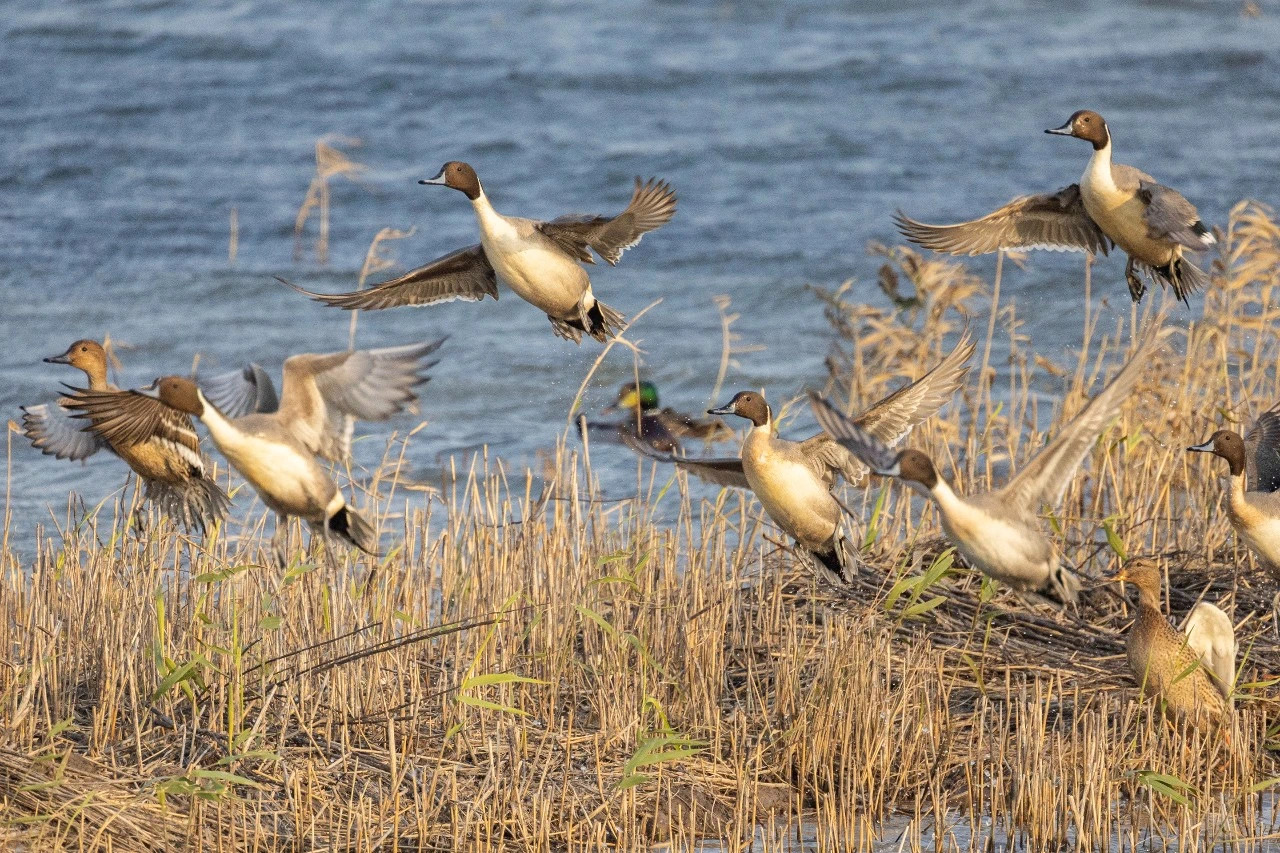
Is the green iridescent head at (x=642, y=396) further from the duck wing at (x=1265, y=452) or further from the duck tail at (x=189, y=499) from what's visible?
the duck wing at (x=1265, y=452)

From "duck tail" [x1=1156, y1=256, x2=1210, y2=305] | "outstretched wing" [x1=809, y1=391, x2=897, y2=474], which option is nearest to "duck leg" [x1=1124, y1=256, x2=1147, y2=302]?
"duck tail" [x1=1156, y1=256, x2=1210, y2=305]

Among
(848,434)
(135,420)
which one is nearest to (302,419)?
(135,420)

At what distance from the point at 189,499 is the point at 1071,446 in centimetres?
302

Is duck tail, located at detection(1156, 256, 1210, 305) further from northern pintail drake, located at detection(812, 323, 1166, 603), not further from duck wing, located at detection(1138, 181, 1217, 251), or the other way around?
northern pintail drake, located at detection(812, 323, 1166, 603)

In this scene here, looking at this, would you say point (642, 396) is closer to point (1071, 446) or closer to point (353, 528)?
point (353, 528)

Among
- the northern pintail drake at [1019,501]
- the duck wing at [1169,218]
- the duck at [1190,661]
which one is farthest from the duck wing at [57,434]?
the duck wing at [1169,218]

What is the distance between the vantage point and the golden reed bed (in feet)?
14.9

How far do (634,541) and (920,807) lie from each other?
1.67 m

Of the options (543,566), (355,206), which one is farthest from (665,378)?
(543,566)

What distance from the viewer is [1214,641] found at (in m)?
5.21

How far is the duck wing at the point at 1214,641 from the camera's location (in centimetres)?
518

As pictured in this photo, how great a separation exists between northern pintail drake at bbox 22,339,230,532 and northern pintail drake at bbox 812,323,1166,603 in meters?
2.16

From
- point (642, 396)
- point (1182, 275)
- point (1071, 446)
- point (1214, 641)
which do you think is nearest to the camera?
point (1071, 446)

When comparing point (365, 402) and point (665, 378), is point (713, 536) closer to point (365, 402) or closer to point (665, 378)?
point (365, 402)
